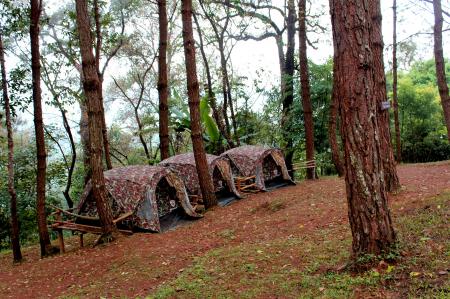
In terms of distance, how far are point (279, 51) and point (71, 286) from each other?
16.7 meters

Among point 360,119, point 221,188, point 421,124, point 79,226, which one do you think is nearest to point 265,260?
point 360,119

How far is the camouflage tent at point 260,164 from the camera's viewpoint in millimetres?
12734

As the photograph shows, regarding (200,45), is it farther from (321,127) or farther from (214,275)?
(214,275)

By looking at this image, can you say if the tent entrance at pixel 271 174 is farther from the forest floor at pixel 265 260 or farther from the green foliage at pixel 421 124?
the green foliage at pixel 421 124

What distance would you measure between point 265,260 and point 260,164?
776cm

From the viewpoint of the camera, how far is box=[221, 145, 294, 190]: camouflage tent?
1273 centimetres

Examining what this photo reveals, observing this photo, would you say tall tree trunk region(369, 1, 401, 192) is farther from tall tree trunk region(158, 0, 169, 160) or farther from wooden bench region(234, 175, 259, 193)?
tall tree trunk region(158, 0, 169, 160)

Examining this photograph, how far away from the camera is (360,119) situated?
3.92 meters

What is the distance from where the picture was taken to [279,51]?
67.1 feet

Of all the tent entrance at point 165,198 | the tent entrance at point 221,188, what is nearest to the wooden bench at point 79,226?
the tent entrance at point 165,198

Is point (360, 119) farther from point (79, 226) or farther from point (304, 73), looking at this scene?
point (304, 73)

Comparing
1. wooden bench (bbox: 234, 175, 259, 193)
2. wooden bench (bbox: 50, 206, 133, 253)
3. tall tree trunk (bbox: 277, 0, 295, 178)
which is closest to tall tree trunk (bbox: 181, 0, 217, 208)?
wooden bench (bbox: 50, 206, 133, 253)

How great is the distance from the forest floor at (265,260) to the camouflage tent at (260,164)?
3195 millimetres

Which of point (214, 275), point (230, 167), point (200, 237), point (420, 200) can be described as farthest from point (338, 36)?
point (230, 167)
